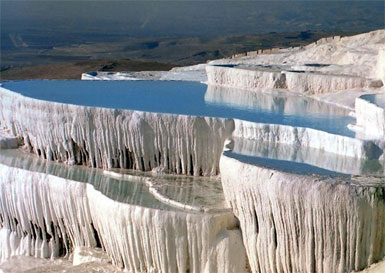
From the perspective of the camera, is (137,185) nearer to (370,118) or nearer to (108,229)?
(108,229)

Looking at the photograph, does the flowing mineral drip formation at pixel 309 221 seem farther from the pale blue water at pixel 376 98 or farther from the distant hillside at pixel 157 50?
the distant hillside at pixel 157 50

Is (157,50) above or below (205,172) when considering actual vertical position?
below

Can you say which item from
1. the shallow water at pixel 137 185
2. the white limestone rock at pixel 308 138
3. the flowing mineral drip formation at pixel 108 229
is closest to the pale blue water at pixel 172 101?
the white limestone rock at pixel 308 138

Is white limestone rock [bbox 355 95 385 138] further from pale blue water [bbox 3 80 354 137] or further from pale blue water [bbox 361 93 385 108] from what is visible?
pale blue water [bbox 3 80 354 137]

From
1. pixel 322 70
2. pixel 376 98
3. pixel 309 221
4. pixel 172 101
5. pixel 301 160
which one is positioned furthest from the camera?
pixel 322 70

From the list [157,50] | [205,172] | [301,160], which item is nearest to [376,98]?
[301,160]

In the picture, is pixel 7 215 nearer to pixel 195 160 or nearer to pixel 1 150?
pixel 1 150

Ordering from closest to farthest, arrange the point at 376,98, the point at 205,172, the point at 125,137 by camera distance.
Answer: the point at 205,172 → the point at 125,137 → the point at 376,98

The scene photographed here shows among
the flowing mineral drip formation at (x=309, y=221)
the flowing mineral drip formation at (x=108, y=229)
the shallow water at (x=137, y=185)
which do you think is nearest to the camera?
the flowing mineral drip formation at (x=309, y=221)
